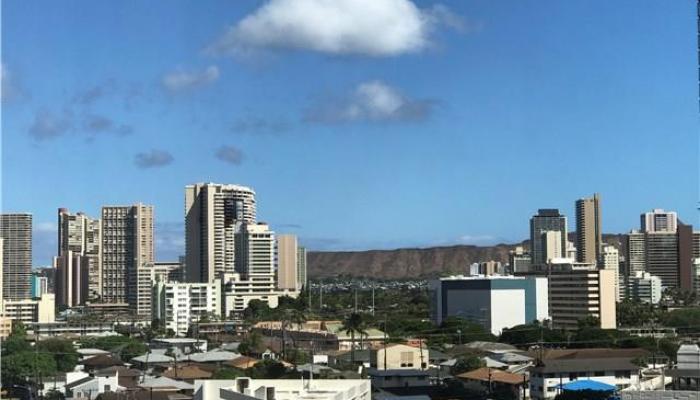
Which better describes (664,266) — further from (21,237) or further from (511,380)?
(511,380)

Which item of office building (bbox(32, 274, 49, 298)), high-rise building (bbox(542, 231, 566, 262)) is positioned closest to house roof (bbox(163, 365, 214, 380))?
office building (bbox(32, 274, 49, 298))

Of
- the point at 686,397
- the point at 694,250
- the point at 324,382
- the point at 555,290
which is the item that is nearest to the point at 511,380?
the point at 324,382

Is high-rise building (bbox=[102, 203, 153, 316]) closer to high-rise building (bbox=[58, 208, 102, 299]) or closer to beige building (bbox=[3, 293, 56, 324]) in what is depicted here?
high-rise building (bbox=[58, 208, 102, 299])

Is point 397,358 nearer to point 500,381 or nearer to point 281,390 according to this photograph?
point 500,381

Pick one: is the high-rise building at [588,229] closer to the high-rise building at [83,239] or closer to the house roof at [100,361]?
the high-rise building at [83,239]

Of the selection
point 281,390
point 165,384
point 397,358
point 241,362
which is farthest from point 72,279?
point 281,390
